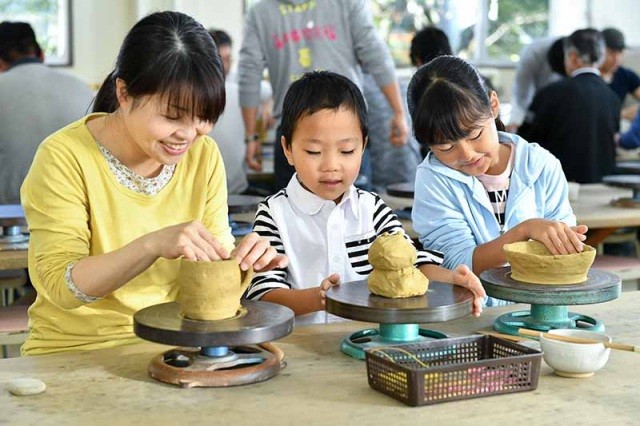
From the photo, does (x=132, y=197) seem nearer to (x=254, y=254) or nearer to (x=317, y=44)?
(x=254, y=254)

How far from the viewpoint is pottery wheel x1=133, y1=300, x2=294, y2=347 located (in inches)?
66.3

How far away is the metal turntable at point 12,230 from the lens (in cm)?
321

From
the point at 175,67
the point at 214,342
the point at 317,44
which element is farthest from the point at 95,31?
the point at 214,342

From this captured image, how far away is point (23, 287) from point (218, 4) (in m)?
4.47

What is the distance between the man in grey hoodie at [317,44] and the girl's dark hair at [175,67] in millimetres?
2789

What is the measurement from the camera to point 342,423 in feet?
5.13

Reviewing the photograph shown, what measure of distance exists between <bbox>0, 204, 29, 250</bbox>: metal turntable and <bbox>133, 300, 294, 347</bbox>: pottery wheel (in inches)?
59.4

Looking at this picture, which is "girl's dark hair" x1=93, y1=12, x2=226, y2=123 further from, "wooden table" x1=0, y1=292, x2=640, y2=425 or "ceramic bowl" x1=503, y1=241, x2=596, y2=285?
"ceramic bowl" x1=503, y1=241, x2=596, y2=285

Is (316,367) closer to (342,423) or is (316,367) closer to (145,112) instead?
(342,423)

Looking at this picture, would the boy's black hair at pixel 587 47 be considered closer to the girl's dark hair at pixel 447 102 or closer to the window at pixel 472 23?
the window at pixel 472 23

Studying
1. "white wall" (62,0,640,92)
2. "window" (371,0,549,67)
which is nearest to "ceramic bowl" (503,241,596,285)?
"white wall" (62,0,640,92)

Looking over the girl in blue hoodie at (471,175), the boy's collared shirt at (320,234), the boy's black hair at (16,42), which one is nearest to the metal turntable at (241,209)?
the girl in blue hoodie at (471,175)

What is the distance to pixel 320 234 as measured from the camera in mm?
2412

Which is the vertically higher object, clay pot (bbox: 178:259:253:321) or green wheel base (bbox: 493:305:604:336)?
clay pot (bbox: 178:259:253:321)
